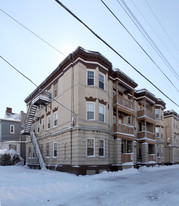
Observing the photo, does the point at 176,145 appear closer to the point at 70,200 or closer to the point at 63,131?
the point at 63,131

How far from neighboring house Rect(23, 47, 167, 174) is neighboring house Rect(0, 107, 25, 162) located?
416 inches

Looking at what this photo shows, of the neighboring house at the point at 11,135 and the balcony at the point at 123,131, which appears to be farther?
the neighboring house at the point at 11,135

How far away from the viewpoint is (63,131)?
69.4 feet

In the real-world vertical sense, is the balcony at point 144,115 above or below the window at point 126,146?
above

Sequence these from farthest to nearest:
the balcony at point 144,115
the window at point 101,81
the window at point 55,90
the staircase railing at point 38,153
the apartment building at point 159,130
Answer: the apartment building at point 159,130 < the balcony at point 144,115 < the window at point 55,90 < the staircase railing at point 38,153 < the window at point 101,81

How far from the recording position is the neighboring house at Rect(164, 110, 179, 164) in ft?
131

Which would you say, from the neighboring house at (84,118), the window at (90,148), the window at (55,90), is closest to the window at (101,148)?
the neighboring house at (84,118)

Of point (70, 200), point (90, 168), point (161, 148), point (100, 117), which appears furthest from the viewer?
point (161, 148)

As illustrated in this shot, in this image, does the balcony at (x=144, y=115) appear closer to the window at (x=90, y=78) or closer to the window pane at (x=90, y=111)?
the window pane at (x=90, y=111)

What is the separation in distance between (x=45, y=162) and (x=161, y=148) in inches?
807

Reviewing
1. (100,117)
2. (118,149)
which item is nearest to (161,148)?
(118,149)

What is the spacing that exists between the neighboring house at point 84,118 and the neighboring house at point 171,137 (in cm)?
1391

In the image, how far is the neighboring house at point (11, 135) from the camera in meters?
37.0

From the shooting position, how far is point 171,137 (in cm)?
4181
